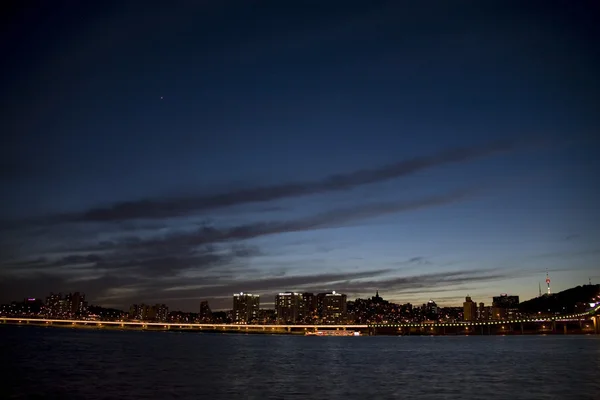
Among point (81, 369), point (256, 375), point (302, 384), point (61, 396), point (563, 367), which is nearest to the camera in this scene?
point (61, 396)

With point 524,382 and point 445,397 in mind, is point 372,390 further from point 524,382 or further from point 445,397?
point 524,382

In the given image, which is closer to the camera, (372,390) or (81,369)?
(372,390)

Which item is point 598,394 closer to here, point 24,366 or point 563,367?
point 563,367

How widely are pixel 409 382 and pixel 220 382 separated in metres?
17.8

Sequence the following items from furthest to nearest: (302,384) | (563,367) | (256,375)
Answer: (563,367) < (256,375) < (302,384)

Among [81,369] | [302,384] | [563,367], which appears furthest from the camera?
[563,367]

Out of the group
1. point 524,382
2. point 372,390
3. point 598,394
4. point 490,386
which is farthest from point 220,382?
point 598,394

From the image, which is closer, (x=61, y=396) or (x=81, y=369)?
(x=61, y=396)

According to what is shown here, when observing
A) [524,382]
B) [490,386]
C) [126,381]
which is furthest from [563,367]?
[126,381]

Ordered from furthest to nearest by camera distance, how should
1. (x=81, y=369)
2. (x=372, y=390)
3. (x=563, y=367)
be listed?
1. (x=563, y=367)
2. (x=81, y=369)
3. (x=372, y=390)

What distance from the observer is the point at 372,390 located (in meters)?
44.7

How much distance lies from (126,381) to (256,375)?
13934 mm

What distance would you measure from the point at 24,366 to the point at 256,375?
93.8 feet

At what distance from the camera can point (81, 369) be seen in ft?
198
